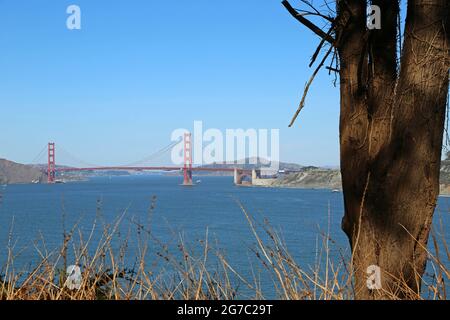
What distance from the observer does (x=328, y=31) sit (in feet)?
6.53

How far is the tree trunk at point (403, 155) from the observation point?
1.78m

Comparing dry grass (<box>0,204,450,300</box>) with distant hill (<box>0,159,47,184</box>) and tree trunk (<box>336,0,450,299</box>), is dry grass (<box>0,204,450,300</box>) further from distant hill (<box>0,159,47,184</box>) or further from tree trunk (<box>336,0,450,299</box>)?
Result: distant hill (<box>0,159,47,184</box>)

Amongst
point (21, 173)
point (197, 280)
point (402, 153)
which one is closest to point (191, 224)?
point (197, 280)

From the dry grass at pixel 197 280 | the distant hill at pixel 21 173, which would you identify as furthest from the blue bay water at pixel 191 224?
the distant hill at pixel 21 173

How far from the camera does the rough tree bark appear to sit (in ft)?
5.85

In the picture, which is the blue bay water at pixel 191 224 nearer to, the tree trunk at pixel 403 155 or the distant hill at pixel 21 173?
the tree trunk at pixel 403 155

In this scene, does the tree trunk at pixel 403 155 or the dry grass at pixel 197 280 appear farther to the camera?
the tree trunk at pixel 403 155

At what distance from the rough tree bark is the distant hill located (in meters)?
94.3

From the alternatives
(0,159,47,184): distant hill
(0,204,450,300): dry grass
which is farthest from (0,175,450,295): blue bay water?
(0,159,47,184): distant hill

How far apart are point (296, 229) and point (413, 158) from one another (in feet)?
69.3

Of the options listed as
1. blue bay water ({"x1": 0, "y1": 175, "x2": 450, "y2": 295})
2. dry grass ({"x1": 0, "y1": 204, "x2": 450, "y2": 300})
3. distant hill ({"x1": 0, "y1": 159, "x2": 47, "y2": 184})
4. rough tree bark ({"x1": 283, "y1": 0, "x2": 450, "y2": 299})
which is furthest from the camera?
distant hill ({"x1": 0, "y1": 159, "x2": 47, "y2": 184})
